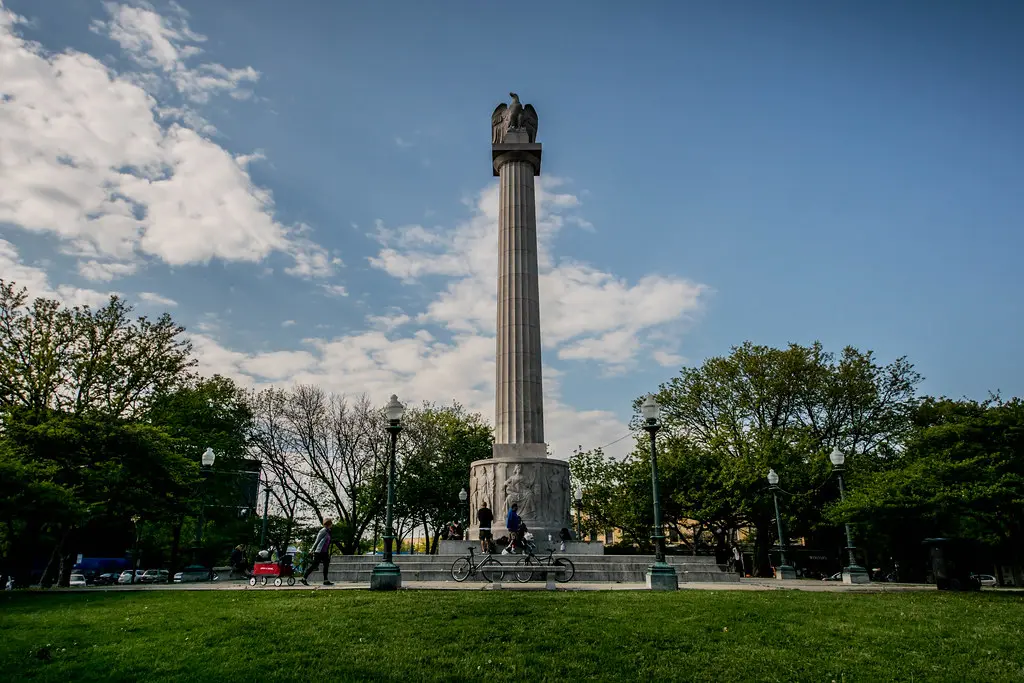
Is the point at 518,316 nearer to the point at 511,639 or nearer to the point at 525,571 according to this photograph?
the point at 525,571

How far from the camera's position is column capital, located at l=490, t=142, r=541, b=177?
29.7 m

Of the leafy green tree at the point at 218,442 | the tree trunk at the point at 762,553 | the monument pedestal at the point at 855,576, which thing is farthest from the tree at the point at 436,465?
the monument pedestal at the point at 855,576

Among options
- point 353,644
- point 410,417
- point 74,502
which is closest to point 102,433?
point 74,502

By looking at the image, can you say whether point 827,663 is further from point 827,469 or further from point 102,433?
point 827,469

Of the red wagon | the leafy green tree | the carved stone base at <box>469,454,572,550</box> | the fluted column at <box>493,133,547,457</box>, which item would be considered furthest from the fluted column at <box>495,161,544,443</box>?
the leafy green tree

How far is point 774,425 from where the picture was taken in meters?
43.2

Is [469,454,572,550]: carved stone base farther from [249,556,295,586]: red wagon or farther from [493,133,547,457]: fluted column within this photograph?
[249,556,295,586]: red wagon

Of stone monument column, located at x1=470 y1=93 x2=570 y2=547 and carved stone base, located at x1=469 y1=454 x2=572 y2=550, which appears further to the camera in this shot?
stone monument column, located at x1=470 y1=93 x2=570 y2=547

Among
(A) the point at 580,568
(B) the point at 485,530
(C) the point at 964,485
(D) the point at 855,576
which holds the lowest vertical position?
(D) the point at 855,576

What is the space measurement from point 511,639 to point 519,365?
1658cm

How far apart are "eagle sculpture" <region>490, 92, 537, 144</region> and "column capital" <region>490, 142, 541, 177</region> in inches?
20.1

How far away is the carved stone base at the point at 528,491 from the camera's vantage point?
966 inches

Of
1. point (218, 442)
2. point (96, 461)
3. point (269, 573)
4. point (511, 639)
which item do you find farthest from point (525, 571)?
point (218, 442)

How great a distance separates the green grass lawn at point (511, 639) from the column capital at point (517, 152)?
66.9ft
